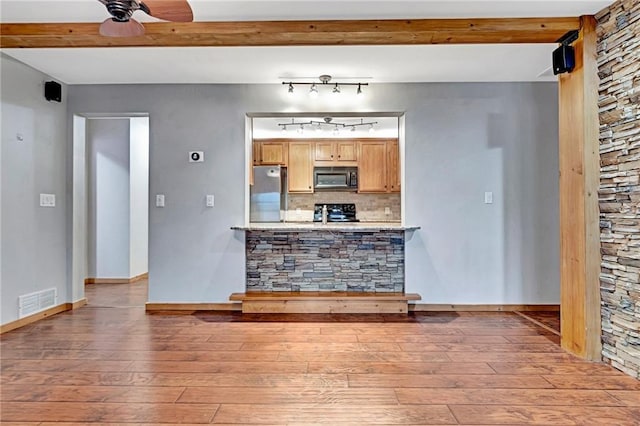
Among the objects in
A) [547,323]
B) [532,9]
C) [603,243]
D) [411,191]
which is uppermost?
[532,9]

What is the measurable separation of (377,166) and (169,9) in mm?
4809

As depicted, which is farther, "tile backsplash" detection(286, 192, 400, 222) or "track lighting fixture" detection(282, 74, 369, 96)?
"tile backsplash" detection(286, 192, 400, 222)

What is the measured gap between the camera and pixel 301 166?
6.57 meters

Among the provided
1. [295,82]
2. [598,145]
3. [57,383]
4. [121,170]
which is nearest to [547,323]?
[598,145]

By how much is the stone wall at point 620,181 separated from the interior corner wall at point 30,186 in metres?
4.62

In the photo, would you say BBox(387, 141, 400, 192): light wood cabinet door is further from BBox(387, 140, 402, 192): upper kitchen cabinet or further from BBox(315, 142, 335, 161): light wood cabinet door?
BBox(315, 142, 335, 161): light wood cabinet door

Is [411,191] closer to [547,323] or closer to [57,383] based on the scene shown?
[547,323]

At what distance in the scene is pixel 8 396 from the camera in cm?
210

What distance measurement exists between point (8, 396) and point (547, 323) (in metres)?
4.00

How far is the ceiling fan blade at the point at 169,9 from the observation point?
201cm

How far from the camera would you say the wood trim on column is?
2602 mm

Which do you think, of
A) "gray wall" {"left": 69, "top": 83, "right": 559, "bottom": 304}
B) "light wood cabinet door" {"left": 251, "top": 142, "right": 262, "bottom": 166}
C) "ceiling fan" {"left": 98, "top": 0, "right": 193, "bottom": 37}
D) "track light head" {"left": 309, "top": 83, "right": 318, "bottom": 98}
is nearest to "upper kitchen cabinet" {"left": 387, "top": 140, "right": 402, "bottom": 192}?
"light wood cabinet door" {"left": 251, "top": 142, "right": 262, "bottom": 166}

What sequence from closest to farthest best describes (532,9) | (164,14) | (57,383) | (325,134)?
(164,14) → (57,383) → (532,9) → (325,134)

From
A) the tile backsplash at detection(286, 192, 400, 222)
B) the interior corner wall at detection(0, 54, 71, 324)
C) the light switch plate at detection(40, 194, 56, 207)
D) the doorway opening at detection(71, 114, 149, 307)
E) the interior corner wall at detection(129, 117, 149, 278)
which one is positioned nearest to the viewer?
the interior corner wall at detection(0, 54, 71, 324)
